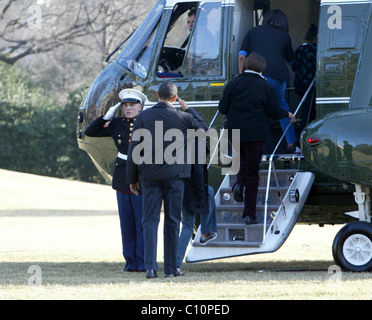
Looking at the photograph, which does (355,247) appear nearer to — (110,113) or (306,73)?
(306,73)

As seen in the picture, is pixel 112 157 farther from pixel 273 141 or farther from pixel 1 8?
pixel 1 8

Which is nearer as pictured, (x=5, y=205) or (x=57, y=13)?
(x=5, y=205)

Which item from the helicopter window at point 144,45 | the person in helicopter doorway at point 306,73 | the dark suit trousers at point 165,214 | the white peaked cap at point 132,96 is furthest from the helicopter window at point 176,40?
the dark suit trousers at point 165,214

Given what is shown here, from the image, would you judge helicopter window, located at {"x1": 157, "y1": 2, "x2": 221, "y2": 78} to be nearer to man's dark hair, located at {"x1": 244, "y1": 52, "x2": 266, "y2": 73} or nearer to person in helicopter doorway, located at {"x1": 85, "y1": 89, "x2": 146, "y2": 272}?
person in helicopter doorway, located at {"x1": 85, "y1": 89, "x2": 146, "y2": 272}

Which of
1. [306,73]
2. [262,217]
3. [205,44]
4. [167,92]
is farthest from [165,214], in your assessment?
[306,73]

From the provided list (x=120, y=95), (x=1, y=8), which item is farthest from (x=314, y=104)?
(x=1, y=8)

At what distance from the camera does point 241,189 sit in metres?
9.52

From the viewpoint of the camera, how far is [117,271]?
33.4ft

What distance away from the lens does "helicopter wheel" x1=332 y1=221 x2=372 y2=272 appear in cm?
912

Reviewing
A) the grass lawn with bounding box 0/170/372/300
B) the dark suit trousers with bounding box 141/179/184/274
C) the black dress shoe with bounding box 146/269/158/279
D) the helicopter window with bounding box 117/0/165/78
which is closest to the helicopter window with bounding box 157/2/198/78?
the helicopter window with bounding box 117/0/165/78

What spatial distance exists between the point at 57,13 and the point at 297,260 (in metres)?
32.1

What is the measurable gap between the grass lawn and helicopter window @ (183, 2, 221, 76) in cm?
241

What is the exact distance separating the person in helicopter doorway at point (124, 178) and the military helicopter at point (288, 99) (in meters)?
0.64

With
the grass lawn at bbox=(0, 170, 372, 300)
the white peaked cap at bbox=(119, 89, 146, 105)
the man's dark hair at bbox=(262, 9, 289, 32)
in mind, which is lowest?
the grass lawn at bbox=(0, 170, 372, 300)
